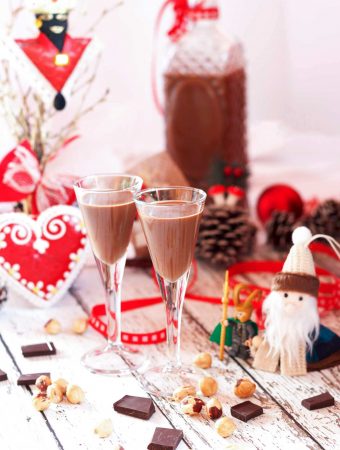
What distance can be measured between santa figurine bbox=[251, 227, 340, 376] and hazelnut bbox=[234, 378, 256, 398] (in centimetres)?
10

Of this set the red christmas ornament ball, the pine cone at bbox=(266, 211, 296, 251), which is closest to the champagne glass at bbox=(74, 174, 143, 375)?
the pine cone at bbox=(266, 211, 296, 251)

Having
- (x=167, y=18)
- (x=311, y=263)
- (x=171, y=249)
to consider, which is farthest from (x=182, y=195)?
(x=167, y=18)

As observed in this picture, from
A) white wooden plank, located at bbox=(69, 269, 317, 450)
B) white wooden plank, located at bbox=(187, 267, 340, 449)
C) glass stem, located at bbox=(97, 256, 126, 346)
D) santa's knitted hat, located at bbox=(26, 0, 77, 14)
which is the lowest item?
white wooden plank, located at bbox=(187, 267, 340, 449)

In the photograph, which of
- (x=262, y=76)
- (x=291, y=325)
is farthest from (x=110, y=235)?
(x=262, y=76)

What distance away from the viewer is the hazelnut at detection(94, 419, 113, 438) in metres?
1.22

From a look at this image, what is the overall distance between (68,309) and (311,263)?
1.75 feet

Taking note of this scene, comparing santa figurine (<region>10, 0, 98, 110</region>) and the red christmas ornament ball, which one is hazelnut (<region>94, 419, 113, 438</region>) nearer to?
santa figurine (<region>10, 0, 98, 110</region>)

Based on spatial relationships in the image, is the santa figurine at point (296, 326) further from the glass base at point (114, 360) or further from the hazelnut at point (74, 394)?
the hazelnut at point (74, 394)

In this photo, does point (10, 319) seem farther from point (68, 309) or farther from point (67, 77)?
point (67, 77)

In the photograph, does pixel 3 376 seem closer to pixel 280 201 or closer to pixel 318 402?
pixel 318 402

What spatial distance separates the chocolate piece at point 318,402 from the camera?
1.30 meters

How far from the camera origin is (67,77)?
1.66 m

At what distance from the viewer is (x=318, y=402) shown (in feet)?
4.29

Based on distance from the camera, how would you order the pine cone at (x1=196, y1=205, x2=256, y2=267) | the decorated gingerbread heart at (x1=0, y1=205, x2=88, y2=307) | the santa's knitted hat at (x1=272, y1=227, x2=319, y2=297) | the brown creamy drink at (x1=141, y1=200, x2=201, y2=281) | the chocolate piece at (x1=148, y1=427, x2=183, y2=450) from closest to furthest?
the chocolate piece at (x1=148, y1=427, x2=183, y2=450), the brown creamy drink at (x1=141, y1=200, x2=201, y2=281), the santa's knitted hat at (x1=272, y1=227, x2=319, y2=297), the decorated gingerbread heart at (x1=0, y1=205, x2=88, y2=307), the pine cone at (x1=196, y1=205, x2=256, y2=267)
